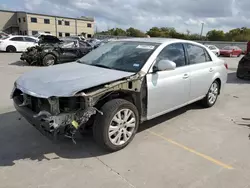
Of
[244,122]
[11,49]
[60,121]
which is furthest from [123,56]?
[11,49]

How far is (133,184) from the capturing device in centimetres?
275

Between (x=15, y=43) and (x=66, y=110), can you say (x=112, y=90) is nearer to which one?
(x=66, y=110)

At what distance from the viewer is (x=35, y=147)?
3.53 metres

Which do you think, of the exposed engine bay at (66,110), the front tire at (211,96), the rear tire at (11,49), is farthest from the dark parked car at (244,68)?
the rear tire at (11,49)

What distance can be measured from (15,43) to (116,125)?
60.4 ft

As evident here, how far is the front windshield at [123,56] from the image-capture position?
3.85 m

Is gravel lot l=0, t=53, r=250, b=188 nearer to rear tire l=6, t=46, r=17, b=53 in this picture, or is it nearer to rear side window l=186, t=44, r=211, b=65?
rear side window l=186, t=44, r=211, b=65

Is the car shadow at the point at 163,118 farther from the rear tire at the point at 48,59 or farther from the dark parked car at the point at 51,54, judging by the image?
the rear tire at the point at 48,59

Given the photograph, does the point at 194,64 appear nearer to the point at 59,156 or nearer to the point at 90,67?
the point at 90,67

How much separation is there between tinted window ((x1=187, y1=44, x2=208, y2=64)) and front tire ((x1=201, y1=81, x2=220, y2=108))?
0.73 metres

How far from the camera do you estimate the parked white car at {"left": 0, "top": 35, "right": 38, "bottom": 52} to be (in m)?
18.7

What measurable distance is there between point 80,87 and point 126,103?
74 centimetres

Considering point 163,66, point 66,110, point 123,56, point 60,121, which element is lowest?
point 60,121

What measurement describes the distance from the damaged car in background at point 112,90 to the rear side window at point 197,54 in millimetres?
25
